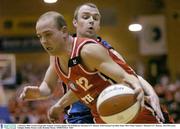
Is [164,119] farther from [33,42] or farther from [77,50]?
[33,42]

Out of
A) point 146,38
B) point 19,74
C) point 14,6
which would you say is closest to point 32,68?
point 19,74

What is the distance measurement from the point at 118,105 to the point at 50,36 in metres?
0.61

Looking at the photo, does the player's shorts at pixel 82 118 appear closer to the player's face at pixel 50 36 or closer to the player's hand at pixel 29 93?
the player's hand at pixel 29 93

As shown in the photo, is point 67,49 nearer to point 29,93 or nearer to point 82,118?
point 29,93

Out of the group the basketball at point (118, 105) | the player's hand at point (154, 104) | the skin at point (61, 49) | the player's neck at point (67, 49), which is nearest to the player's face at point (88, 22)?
the skin at point (61, 49)

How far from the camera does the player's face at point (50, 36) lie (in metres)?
3.25

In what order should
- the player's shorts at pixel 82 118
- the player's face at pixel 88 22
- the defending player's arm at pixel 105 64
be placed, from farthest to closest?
1. the player's face at pixel 88 22
2. the player's shorts at pixel 82 118
3. the defending player's arm at pixel 105 64

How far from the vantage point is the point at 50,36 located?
10.7 feet

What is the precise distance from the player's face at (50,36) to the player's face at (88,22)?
83 centimetres

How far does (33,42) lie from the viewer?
855 centimetres

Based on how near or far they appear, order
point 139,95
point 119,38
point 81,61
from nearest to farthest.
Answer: point 139,95 → point 81,61 → point 119,38

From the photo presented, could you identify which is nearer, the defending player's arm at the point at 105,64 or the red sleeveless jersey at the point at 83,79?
the defending player's arm at the point at 105,64

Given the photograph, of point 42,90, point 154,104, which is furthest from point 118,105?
point 42,90

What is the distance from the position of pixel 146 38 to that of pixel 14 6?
→ 2.25m
